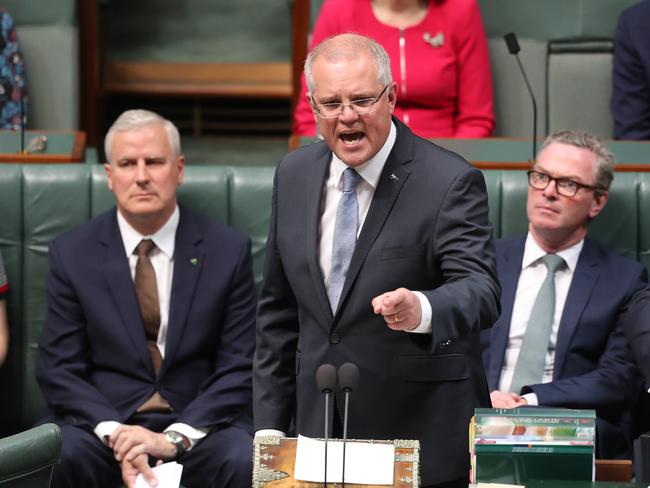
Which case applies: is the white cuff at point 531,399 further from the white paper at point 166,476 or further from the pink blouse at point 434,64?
the pink blouse at point 434,64

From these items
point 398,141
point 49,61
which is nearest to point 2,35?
point 49,61

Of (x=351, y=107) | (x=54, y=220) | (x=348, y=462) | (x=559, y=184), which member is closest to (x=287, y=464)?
(x=348, y=462)

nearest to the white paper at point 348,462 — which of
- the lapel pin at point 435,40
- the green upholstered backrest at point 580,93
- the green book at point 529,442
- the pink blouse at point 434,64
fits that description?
the green book at point 529,442

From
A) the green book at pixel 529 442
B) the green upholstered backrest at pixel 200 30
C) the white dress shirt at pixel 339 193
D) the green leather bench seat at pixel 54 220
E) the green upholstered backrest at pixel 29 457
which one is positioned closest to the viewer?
the green upholstered backrest at pixel 29 457

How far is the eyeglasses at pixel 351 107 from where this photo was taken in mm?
2096

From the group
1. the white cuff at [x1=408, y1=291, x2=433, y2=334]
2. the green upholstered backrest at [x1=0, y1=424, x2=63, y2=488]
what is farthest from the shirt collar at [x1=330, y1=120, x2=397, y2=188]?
the green upholstered backrest at [x1=0, y1=424, x2=63, y2=488]

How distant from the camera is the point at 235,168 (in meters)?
3.35

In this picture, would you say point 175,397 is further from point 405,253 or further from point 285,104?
point 285,104

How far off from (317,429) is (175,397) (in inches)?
33.9

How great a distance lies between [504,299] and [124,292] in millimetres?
969

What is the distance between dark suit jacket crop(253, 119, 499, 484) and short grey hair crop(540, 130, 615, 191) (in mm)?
1014

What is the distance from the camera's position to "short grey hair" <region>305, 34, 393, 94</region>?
2.10 meters

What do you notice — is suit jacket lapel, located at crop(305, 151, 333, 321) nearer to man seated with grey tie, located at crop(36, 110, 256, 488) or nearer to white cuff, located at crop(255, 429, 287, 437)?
white cuff, located at crop(255, 429, 287, 437)

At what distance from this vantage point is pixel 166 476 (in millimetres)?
2844
